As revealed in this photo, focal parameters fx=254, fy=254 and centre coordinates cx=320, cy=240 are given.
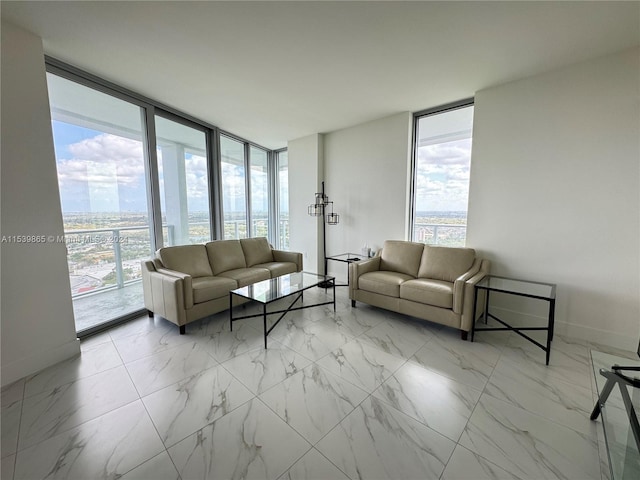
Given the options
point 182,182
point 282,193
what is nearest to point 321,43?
point 182,182

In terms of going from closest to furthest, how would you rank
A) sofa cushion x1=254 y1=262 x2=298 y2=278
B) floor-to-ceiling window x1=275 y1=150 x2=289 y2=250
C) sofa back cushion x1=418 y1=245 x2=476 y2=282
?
1. sofa back cushion x1=418 y1=245 x2=476 y2=282
2. sofa cushion x1=254 y1=262 x2=298 y2=278
3. floor-to-ceiling window x1=275 y1=150 x2=289 y2=250

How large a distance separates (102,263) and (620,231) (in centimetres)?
490

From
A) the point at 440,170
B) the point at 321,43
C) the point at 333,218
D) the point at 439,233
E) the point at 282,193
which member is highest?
the point at 321,43

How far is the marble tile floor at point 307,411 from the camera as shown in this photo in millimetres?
1186

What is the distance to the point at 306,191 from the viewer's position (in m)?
4.38

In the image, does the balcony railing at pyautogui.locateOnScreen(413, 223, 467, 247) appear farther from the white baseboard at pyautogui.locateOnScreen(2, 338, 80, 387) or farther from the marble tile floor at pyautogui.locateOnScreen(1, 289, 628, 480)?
the white baseboard at pyautogui.locateOnScreen(2, 338, 80, 387)

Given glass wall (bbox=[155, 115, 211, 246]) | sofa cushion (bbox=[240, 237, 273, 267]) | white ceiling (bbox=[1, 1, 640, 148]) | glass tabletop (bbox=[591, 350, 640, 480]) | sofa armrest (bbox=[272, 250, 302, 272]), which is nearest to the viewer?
glass tabletop (bbox=[591, 350, 640, 480])

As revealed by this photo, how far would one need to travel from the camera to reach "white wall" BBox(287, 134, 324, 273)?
4.21 meters

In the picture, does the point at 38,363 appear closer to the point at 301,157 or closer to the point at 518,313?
the point at 301,157

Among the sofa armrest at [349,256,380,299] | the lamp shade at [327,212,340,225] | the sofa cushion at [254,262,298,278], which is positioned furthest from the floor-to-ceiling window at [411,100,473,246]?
the sofa cushion at [254,262,298,278]

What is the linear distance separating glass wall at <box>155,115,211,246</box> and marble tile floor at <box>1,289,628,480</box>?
1.54 meters

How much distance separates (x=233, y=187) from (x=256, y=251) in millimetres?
1289

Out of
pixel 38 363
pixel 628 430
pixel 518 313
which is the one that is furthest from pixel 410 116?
pixel 38 363

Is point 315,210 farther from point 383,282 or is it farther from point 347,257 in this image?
point 383,282
